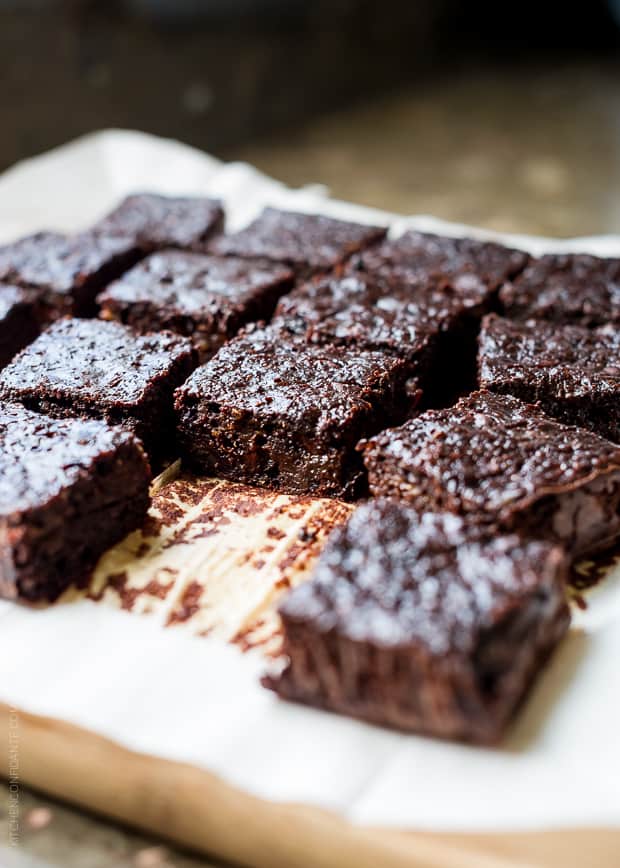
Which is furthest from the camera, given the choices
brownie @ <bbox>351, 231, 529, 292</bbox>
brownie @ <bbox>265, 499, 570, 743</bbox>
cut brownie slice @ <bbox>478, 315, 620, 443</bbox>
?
brownie @ <bbox>351, 231, 529, 292</bbox>

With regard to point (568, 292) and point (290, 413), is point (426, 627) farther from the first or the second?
point (568, 292)

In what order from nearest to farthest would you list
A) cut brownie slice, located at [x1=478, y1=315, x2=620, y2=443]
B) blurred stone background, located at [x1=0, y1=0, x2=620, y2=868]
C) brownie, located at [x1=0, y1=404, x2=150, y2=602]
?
brownie, located at [x1=0, y1=404, x2=150, y2=602], cut brownie slice, located at [x1=478, y1=315, x2=620, y2=443], blurred stone background, located at [x1=0, y1=0, x2=620, y2=868]

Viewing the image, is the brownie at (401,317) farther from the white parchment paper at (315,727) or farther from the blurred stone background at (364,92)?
the blurred stone background at (364,92)

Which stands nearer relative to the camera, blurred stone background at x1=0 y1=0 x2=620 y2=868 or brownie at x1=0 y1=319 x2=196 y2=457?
brownie at x1=0 y1=319 x2=196 y2=457

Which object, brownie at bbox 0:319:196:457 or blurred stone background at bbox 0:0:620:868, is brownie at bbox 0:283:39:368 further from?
blurred stone background at bbox 0:0:620:868

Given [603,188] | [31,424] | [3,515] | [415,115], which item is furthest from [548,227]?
[3,515]

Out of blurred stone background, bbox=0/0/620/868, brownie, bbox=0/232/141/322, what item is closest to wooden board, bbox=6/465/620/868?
brownie, bbox=0/232/141/322

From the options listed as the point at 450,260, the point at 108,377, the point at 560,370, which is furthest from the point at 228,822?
the point at 450,260

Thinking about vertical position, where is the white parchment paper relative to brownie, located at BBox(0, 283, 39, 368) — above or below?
below
